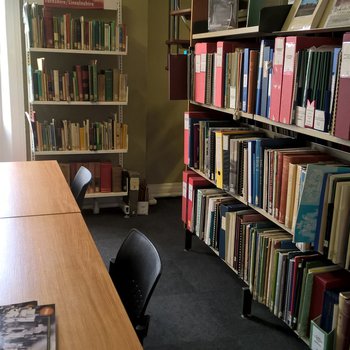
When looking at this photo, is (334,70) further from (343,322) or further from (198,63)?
(198,63)

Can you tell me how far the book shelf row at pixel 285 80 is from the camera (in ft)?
5.85

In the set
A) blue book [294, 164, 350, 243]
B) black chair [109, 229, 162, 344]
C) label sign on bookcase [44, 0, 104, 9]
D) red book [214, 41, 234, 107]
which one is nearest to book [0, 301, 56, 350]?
black chair [109, 229, 162, 344]

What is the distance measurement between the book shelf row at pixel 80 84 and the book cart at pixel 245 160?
0.98 m

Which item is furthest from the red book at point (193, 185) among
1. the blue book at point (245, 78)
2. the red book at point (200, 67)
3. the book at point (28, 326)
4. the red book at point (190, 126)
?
the book at point (28, 326)

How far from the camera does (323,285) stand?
6.44ft

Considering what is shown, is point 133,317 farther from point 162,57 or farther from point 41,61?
point 162,57

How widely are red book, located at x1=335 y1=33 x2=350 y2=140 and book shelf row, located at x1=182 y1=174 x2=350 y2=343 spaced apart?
2.14 ft

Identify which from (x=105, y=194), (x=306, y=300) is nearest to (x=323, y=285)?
(x=306, y=300)

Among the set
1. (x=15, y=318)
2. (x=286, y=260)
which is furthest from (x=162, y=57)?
(x=15, y=318)

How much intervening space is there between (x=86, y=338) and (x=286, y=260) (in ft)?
4.20

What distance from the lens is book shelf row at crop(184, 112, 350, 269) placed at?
180 centimetres

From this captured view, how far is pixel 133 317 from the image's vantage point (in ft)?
5.21

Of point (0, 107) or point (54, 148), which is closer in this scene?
point (54, 148)

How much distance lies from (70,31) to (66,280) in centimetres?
283
